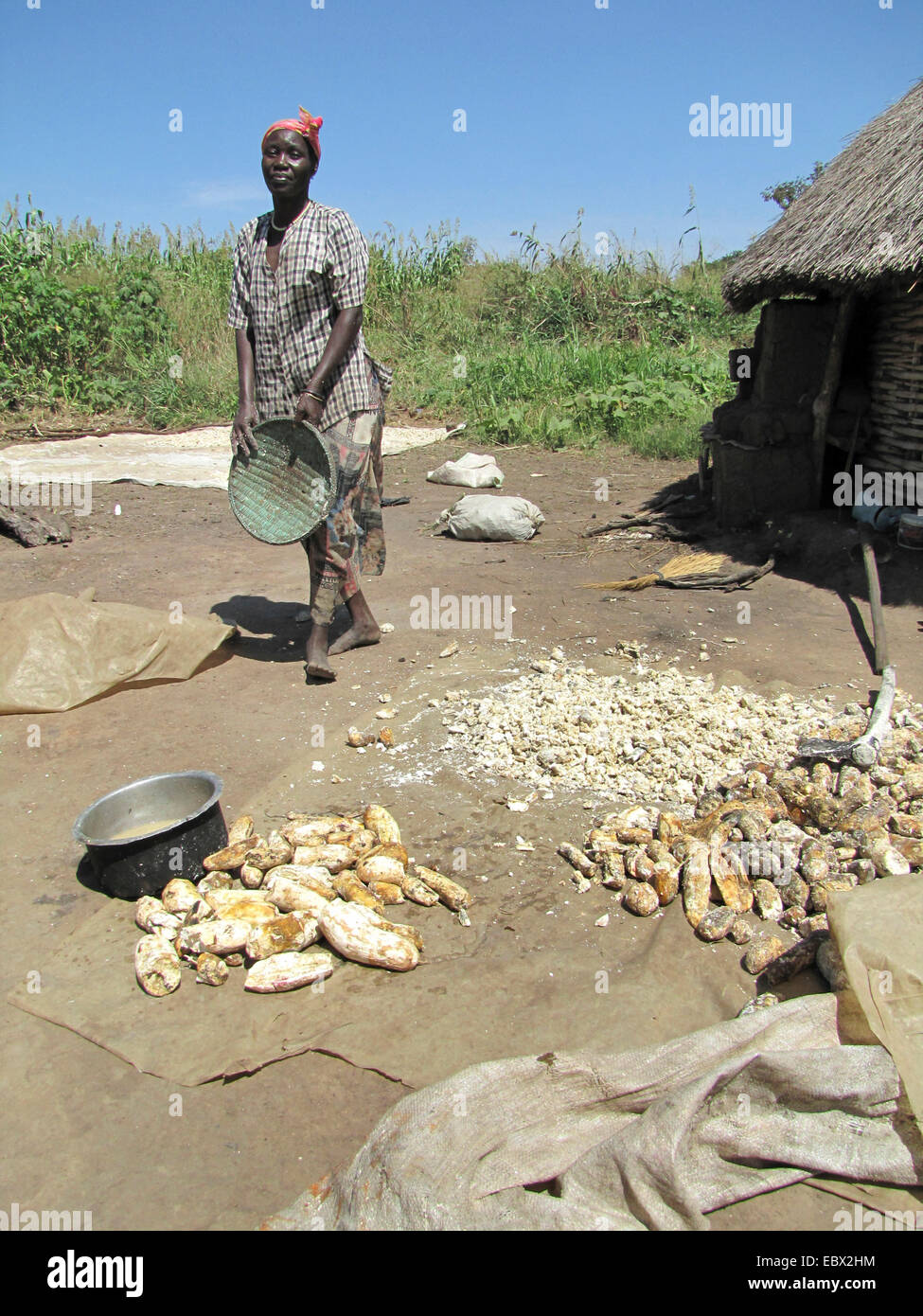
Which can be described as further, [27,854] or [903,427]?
[903,427]

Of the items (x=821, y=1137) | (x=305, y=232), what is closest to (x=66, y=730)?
(x=305, y=232)

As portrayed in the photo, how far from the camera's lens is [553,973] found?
2.50 metres

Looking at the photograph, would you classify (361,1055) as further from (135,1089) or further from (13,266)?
(13,266)

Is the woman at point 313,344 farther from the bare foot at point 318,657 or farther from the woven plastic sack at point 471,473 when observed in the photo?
the woven plastic sack at point 471,473

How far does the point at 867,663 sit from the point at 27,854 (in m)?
3.78

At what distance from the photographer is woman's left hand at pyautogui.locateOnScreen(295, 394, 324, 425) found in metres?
3.97

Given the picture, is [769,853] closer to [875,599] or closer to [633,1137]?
[633,1137]

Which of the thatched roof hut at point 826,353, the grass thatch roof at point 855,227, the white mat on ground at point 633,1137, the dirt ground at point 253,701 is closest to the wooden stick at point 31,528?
the dirt ground at point 253,701

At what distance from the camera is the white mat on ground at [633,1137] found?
1719 millimetres

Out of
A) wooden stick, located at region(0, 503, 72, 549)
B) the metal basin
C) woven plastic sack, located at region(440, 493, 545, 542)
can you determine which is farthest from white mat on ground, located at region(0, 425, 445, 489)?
the metal basin

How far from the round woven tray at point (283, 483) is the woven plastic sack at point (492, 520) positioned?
2845mm

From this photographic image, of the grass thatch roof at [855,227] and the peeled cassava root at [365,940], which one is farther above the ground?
the grass thatch roof at [855,227]

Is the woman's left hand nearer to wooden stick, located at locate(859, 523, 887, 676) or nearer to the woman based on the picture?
the woman

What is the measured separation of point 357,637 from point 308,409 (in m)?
1.18
